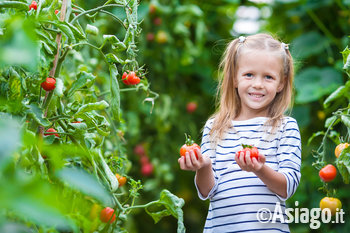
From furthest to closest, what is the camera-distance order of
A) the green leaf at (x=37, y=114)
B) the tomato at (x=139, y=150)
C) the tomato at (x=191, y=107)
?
1. the tomato at (x=191, y=107)
2. the tomato at (x=139, y=150)
3. the green leaf at (x=37, y=114)

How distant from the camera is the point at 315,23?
2.70 metres

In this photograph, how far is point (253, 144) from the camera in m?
1.25

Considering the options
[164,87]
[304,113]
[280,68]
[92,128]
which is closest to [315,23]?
[304,113]

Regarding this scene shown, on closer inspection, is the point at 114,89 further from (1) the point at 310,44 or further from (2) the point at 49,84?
(1) the point at 310,44

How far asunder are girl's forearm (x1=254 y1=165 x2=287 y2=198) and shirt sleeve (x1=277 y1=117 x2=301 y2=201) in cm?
1

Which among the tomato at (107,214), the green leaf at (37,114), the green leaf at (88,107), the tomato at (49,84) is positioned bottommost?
the tomato at (107,214)

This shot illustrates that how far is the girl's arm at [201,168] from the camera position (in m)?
1.12

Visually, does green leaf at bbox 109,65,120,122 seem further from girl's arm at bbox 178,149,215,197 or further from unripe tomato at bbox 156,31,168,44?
unripe tomato at bbox 156,31,168,44

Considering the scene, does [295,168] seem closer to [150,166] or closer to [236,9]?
[150,166]

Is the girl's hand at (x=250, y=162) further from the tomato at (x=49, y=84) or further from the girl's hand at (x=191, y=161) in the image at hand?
the tomato at (x=49, y=84)

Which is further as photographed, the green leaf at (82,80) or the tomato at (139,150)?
the tomato at (139,150)

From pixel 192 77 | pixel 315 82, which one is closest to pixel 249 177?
pixel 315 82

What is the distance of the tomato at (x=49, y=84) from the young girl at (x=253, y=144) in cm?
34

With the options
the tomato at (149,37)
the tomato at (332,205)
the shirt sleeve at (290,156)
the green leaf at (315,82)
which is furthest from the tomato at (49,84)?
the tomato at (149,37)
